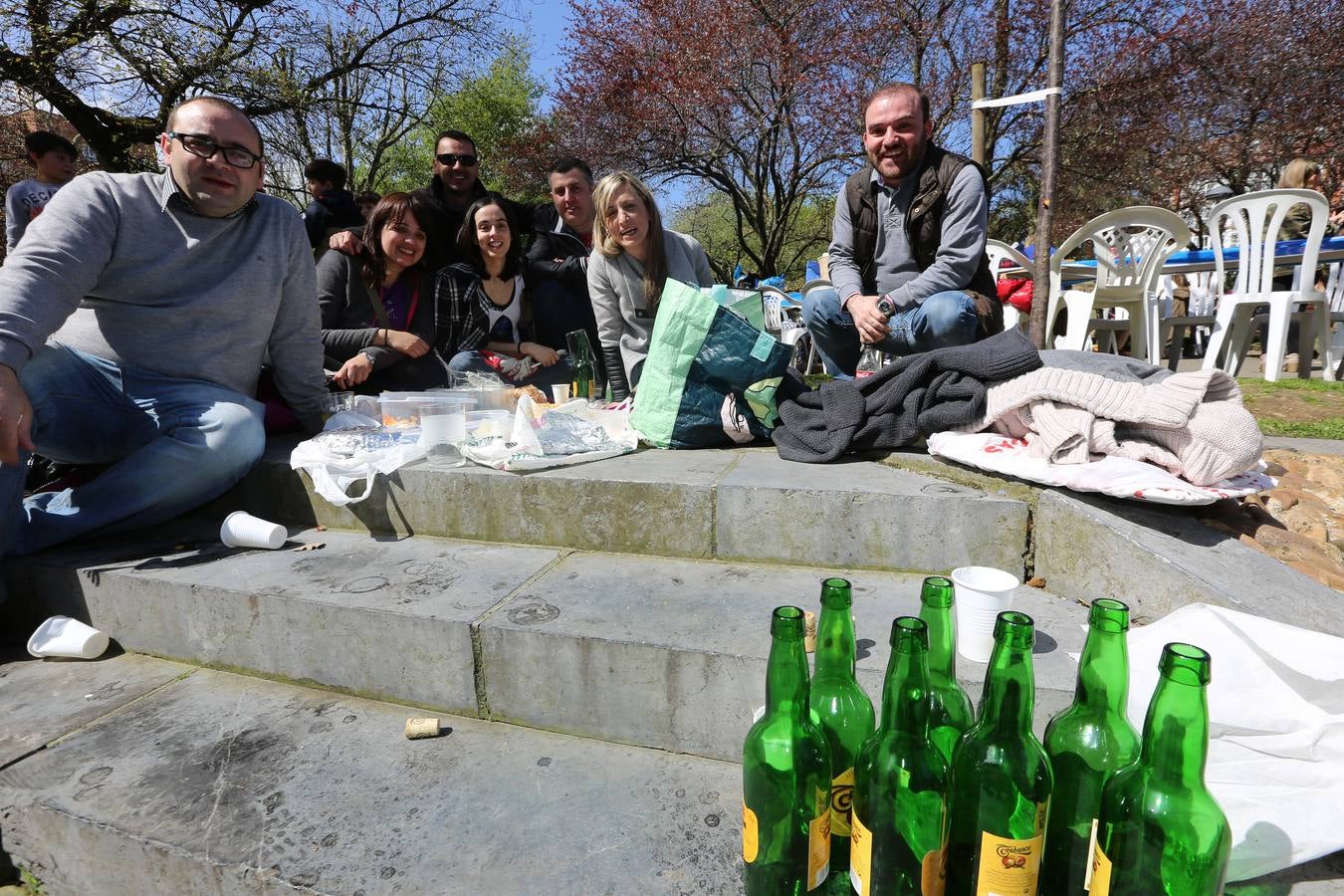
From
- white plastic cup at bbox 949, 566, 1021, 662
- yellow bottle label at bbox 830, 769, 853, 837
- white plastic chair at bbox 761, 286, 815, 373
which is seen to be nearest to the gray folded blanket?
white plastic cup at bbox 949, 566, 1021, 662

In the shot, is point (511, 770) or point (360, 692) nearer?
point (511, 770)

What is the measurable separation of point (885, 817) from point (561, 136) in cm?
1523

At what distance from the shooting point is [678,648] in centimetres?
171

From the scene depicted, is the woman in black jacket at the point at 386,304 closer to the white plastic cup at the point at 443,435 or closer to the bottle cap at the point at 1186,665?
the white plastic cup at the point at 443,435

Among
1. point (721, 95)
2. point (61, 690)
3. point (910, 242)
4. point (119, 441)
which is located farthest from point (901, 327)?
point (721, 95)

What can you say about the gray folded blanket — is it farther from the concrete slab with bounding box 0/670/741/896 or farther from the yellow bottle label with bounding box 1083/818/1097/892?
the yellow bottle label with bounding box 1083/818/1097/892

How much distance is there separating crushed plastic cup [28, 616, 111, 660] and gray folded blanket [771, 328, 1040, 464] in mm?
2598

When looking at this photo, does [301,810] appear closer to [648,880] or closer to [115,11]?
[648,880]

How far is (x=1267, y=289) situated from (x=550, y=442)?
572 centimetres

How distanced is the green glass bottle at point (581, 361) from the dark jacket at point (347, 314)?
910 mm

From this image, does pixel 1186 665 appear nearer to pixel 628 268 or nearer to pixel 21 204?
pixel 628 268

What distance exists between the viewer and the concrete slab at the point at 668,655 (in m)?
1.67

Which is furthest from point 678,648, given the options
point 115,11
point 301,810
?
point 115,11

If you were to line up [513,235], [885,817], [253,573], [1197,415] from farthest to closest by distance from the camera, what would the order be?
1. [513,235]
2. [253,573]
3. [1197,415]
4. [885,817]
